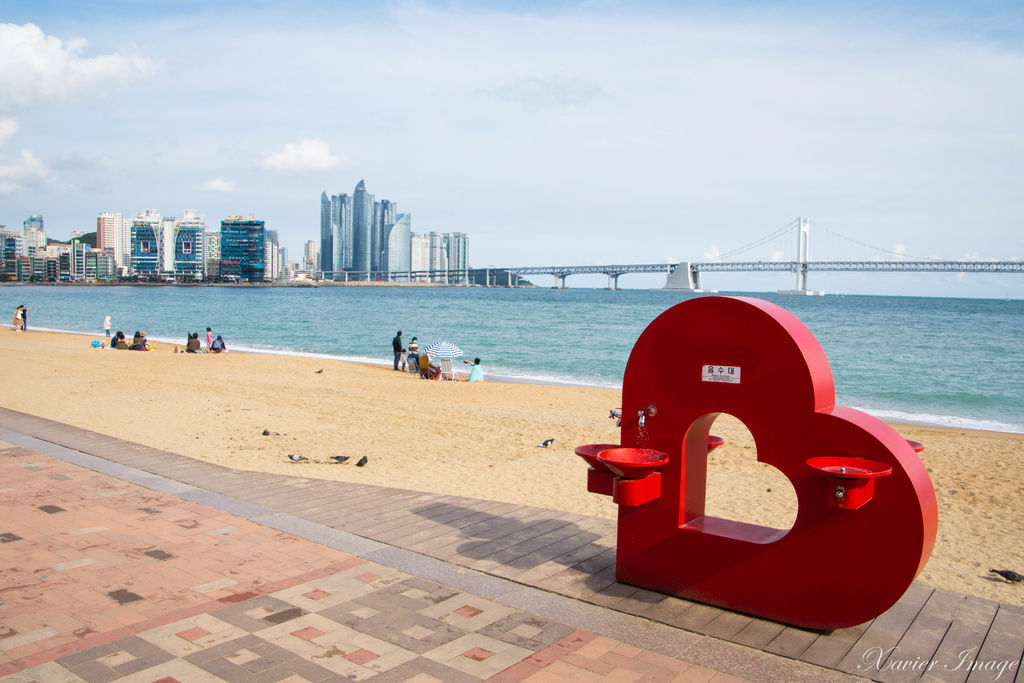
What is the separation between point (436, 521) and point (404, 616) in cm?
185

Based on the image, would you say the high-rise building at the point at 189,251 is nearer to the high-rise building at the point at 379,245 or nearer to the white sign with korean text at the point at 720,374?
the high-rise building at the point at 379,245

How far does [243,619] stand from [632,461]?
2.41m

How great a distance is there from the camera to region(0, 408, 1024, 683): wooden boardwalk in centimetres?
374

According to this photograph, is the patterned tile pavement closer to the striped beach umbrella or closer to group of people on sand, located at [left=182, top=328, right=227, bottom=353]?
the striped beach umbrella

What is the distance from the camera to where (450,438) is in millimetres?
10539

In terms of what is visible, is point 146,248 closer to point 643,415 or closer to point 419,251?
point 419,251

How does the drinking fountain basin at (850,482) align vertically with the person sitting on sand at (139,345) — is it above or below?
above

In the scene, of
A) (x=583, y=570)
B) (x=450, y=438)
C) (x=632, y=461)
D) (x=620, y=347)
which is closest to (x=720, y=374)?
(x=632, y=461)

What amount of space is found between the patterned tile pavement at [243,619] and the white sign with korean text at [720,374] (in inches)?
62.3

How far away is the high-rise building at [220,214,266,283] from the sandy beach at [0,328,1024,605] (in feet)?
562

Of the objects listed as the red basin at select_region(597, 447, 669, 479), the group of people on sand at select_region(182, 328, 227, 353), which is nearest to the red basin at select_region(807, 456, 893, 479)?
the red basin at select_region(597, 447, 669, 479)

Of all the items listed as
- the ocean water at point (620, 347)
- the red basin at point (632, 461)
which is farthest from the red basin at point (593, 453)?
the ocean water at point (620, 347)

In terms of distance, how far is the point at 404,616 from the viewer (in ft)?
13.5

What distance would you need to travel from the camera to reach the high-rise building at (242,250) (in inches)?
7057
